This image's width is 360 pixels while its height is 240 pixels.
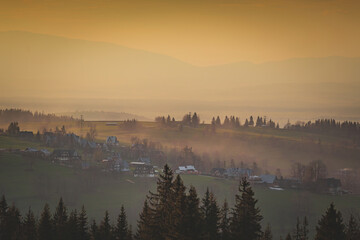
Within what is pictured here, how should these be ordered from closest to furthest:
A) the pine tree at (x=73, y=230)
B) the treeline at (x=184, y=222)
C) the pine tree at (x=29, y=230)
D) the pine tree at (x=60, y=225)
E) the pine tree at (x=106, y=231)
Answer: the treeline at (x=184, y=222)
the pine tree at (x=106, y=231)
the pine tree at (x=73, y=230)
the pine tree at (x=60, y=225)
the pine tree at (x=29, y=230)

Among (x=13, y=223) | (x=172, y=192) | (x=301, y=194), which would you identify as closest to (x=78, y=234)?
(x=13, y=223)

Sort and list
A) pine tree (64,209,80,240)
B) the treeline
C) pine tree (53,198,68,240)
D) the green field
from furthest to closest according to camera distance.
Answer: the green field < pine tree (53,198,68,240) < pine tree (64,209,80,240) < the treeline

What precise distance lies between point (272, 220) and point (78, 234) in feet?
295

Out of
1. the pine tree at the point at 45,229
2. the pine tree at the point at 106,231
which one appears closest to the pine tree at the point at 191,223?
the pine tree at the point at 106,231

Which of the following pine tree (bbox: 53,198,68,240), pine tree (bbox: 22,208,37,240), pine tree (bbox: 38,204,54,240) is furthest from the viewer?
pine tree (bbox: 22,208,37,240)

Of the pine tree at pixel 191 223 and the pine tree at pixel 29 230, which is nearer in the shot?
the pine tree at pixel 191 223

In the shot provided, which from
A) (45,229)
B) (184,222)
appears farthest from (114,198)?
(184,222)

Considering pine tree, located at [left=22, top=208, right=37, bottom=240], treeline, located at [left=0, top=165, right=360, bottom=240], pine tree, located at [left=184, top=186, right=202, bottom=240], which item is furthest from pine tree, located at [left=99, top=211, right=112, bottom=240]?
pine tree, located at [left=184, top=186, right=202, bottom=240]

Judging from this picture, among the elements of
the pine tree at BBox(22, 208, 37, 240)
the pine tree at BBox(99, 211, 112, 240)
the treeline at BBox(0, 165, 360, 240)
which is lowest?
the pine tree at BBox(22, 208, 37, 240)

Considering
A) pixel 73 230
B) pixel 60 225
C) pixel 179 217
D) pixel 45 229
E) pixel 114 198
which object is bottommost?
pixel 114 198

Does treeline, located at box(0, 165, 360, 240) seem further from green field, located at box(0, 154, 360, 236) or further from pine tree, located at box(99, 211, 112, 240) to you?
green field, located at box(0, 154, 360, 236)

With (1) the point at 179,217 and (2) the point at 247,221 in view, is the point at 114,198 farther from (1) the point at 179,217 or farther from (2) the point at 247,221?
(1) the point at 179,217

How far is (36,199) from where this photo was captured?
179500mm

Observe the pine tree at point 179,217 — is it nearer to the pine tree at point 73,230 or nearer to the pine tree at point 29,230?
the pine tree at point 73,230
